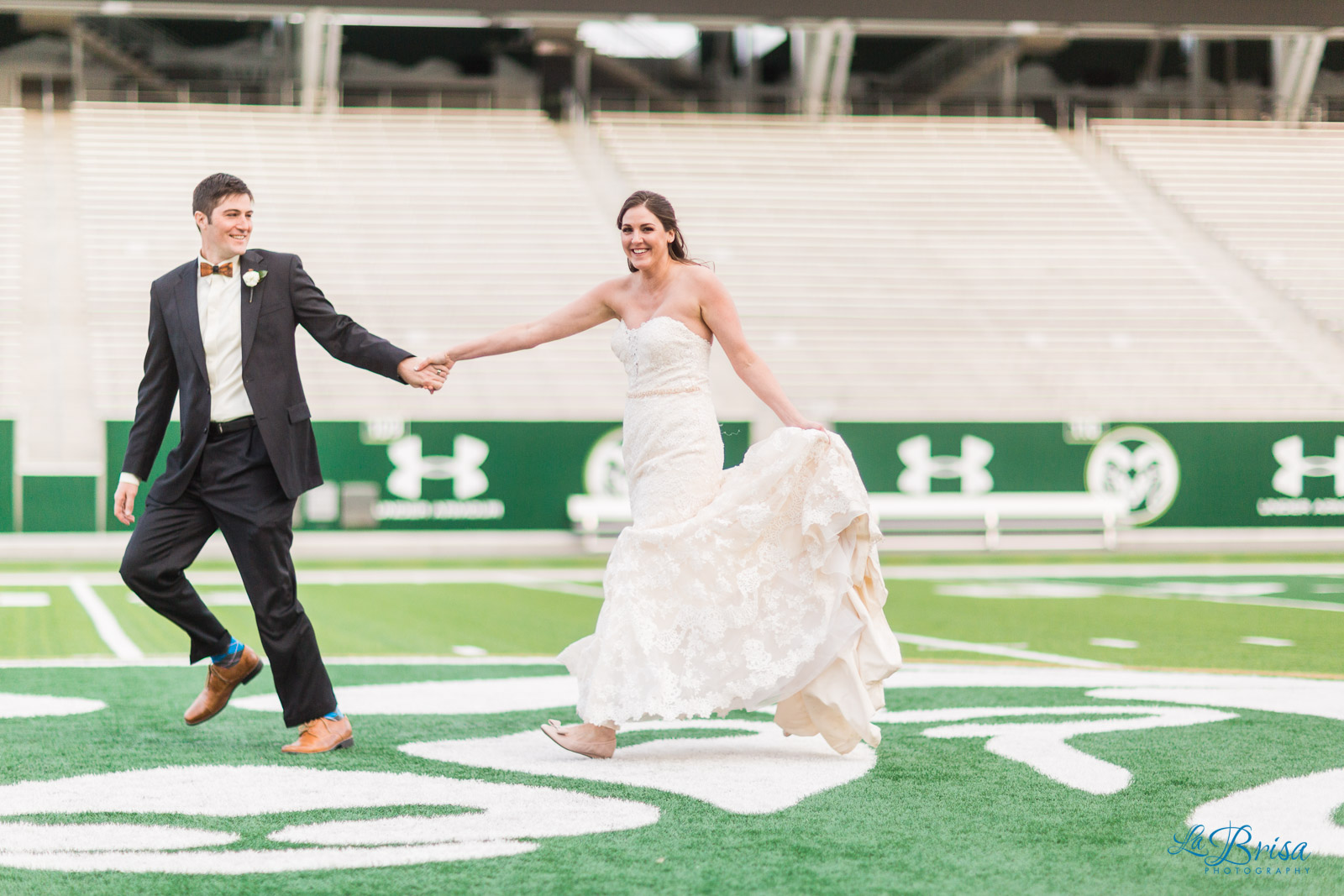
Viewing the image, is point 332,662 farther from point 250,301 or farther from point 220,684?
point 250,301

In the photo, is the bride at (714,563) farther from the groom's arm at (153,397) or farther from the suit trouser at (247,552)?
the groom's arm at (153,397)

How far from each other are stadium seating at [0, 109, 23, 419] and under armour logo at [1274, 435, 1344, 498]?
1404cm

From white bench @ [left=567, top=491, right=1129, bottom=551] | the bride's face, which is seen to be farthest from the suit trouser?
white bench @ [left=567, top=491, right=1129, bottom=551]

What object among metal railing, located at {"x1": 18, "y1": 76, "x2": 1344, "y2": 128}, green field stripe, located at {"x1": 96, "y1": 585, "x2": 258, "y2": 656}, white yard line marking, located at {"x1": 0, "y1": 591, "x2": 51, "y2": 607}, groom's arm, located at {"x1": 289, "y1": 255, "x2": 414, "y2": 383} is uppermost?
metal railing, located at {"x1": 18, "y1": 76, "x2": 1344, "y2": 128}

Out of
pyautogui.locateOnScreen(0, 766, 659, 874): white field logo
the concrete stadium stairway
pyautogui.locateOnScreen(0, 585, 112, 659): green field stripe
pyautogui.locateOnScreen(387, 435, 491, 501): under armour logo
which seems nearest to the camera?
pyautogui.locateOnScreen(0, 766, 659, 874): white field logo

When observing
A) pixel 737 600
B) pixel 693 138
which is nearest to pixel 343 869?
pixel 737 600

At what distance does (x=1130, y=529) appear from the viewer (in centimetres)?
1734

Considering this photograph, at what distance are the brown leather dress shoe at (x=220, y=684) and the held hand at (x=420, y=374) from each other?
1.05 metres

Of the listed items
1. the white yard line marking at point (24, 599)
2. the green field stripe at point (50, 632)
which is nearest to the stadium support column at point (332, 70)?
the white yard line marking at point (24, 599)

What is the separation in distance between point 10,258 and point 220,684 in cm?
1796

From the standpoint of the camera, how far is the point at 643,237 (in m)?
4.80

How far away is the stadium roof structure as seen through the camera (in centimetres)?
1439

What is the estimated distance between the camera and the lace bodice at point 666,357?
479 cm

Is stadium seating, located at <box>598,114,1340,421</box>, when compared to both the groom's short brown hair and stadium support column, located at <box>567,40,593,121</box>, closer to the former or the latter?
stadium support column, located at <box>567,40,593,121</box>
